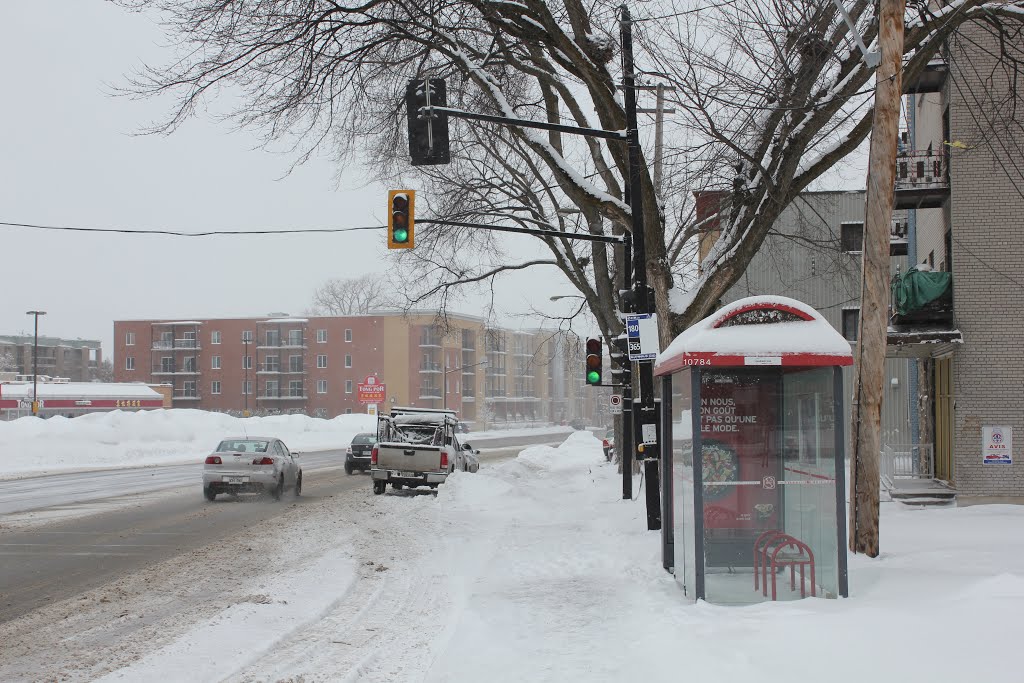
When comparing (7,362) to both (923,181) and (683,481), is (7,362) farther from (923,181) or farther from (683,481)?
(683,481)

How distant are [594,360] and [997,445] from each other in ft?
24.9

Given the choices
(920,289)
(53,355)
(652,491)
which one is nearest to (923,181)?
(920,289)

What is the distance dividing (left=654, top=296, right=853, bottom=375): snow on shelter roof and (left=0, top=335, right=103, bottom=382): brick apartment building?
160703 mm

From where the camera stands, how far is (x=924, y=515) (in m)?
15.2

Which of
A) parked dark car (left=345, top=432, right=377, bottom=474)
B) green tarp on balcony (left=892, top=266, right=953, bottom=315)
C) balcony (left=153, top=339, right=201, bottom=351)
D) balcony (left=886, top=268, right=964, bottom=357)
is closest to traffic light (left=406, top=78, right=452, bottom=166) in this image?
balcony (left=886, top=268, right=964, bottom=357)

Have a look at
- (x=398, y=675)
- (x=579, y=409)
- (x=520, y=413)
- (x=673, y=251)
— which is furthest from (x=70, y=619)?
(x=579, y=409)

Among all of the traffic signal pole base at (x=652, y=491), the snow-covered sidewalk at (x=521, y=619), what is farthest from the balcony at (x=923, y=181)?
→ the traffic signal pole base at (x=652, y=491)

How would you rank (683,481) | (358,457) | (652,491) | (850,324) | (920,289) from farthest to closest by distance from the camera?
1. (358,457)
2. (850,324)
3. (920,289)
4. (652,491)
5. (683,481)

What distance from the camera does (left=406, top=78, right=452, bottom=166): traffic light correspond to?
13.3 meters

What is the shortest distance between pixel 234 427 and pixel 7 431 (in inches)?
689

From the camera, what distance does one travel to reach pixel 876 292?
1055 centimetres

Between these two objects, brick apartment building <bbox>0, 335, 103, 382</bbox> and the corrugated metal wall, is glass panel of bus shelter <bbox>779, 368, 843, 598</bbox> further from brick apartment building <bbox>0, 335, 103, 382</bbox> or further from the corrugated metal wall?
brick apartment building <bbox>0, 335, 103, 382</bbox>

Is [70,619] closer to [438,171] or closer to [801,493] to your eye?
[801,493]

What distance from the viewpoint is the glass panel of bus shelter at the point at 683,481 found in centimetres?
909
